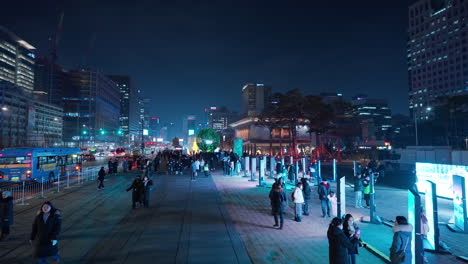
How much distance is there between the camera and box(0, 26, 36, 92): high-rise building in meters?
103

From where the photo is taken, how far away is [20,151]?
19.7 meters

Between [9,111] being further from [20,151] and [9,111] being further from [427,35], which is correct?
[427,35]

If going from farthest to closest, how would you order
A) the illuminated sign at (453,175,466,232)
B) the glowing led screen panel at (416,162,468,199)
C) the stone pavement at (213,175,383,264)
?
the glowing led screen panel at (416,162,468,199) < the illuminated sign at (453,175,466,232) < the stone pavement at (213,175,383,264)

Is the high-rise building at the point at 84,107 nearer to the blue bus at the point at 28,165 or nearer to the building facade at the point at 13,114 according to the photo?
the building facade at the point at 13,114

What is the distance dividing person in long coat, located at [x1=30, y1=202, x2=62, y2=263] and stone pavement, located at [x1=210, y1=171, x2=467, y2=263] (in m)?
4.61

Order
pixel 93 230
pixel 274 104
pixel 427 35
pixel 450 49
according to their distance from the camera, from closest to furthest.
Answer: pixel 93 230 < pixel 274 104 < pixel 450 49 < pixel 427 35

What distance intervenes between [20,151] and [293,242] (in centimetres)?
2007

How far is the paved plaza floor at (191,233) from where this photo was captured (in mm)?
7375

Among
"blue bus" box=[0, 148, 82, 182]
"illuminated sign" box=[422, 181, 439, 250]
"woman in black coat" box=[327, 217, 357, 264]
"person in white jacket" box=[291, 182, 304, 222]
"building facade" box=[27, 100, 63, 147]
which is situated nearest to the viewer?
"woman in black coat" box=[327, 217, 357, 264]

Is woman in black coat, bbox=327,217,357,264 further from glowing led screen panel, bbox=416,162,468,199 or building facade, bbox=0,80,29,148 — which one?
building facade, bbox=0,80,29,148

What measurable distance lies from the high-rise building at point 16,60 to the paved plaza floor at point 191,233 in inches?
4555

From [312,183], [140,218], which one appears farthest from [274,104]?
[140,218]

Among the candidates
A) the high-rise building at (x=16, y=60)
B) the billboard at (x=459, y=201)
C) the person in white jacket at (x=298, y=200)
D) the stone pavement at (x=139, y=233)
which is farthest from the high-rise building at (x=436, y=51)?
the high-rise building at (x=16, y=60)

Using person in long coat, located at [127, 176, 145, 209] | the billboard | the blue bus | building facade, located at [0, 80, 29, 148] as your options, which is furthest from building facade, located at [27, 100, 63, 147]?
the billboard
